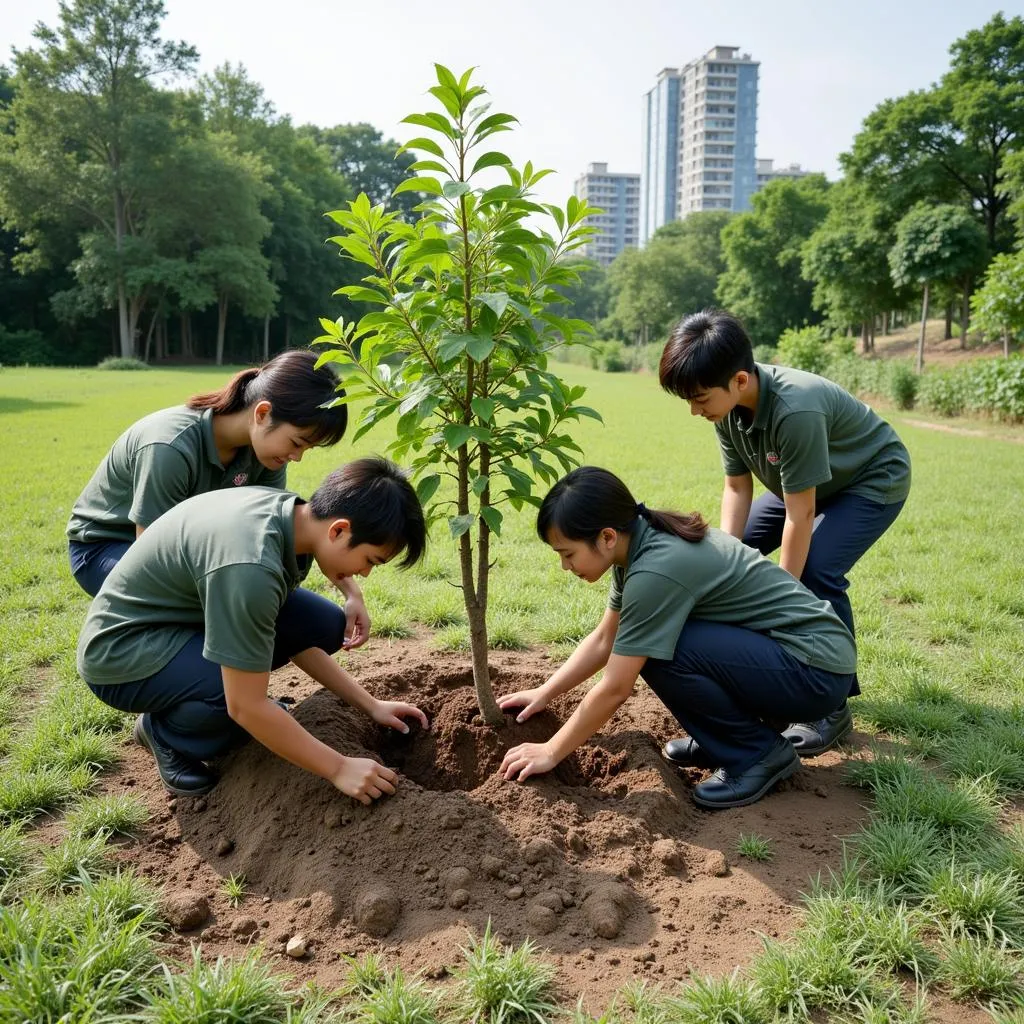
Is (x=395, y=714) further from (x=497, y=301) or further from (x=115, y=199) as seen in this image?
(x=115, y=199)

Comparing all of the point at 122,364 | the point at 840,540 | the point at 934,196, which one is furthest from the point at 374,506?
the point at 934,196

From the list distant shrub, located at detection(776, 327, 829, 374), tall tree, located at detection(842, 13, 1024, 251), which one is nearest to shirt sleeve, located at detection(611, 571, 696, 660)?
distant shrub, located at detection(776, 327, 829, 374)

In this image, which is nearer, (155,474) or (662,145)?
(155,474)

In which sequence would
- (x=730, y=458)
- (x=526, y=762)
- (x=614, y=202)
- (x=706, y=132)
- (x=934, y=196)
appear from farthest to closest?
1. (x=614, y=202)
2. (x=706, y=132)
3. (x=934, y=196)
4. (x=730, y=458)
5. (x=526, y=762)

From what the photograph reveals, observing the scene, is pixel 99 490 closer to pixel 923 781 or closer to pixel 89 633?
pixel 89 633

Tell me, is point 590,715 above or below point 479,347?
below

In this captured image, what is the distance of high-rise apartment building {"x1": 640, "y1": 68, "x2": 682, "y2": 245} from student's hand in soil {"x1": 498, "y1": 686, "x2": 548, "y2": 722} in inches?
5538

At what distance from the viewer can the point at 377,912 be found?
2.36 meters

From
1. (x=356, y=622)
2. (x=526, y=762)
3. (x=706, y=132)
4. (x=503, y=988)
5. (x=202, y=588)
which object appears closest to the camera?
(x=503, y=988)

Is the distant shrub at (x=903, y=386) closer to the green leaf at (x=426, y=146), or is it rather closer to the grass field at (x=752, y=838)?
the grass field at (x=752, y=838)

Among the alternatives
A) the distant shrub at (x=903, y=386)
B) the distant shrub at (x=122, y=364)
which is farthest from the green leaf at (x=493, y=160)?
the distant shrub at (x=122, y=364)

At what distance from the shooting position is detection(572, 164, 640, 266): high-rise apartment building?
521ft

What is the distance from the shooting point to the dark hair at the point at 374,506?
2586 millimetres

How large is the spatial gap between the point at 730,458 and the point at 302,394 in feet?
7.08
